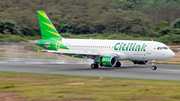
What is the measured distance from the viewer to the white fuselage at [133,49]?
1372 inches

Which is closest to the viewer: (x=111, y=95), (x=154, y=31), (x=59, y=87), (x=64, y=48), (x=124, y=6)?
(x=111, y=95)

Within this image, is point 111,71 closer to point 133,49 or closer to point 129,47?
point 133,49

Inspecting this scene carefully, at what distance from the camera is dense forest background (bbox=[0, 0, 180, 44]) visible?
80394mm

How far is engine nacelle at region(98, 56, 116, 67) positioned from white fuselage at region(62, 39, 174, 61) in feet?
3.58

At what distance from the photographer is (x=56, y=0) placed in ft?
421

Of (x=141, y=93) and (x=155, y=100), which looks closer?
(x=155, y=100)

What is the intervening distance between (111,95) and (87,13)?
3678 inches

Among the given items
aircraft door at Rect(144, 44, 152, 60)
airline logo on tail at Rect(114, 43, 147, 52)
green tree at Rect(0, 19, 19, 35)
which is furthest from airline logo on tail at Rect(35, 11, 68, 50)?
green tree at Rect(0, 19, 19, 35)

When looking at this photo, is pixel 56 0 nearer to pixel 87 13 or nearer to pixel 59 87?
pixel 87 13

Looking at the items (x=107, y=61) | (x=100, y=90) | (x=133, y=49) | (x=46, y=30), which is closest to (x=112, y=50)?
(x=133, y=49)

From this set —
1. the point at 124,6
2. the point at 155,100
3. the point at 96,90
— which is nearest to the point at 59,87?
the point at 96,90

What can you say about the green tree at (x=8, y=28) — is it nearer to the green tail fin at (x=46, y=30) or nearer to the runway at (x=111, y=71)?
the runway at (x=111, y=71)

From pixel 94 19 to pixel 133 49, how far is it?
224ft

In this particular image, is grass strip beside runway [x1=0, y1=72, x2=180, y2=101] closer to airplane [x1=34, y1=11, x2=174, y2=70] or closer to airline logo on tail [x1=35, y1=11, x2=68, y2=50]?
airplane [x1=34, y1=11, x2=174, y2=70]
